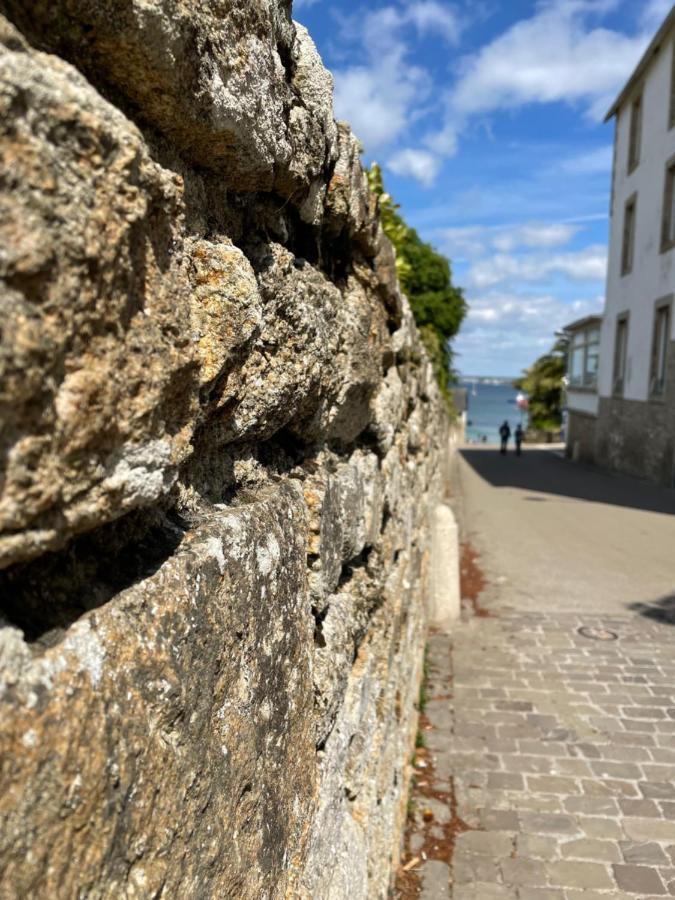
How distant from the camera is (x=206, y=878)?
3.27 ft

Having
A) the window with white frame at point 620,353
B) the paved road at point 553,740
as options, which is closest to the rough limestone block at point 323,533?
the paved road at point 553,740

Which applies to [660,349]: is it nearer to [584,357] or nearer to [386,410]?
[584,357]

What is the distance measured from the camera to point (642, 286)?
74.8 feet

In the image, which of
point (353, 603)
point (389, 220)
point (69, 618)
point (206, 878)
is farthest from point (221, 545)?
point (389, 220)

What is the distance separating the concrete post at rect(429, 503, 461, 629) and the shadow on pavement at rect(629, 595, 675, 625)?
2131 mm

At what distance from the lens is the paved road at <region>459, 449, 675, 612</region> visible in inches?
360

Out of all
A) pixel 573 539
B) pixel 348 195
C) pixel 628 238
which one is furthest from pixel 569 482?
pixel 348 195

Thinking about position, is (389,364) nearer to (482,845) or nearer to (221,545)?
(221,545)

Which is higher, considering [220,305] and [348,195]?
[348,195]

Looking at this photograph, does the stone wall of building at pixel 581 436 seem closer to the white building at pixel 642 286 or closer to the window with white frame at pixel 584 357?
the white building at pixel 642 286

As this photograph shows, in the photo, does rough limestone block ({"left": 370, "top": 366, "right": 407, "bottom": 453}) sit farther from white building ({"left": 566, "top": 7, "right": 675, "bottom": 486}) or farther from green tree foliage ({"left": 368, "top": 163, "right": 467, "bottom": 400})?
white building ({"left": 566, "top": 7, "right": 675, "bottom": 486})

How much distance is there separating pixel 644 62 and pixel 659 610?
20007mm

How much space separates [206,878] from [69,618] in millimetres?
437

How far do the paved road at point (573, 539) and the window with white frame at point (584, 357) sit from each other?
29.9 ft
